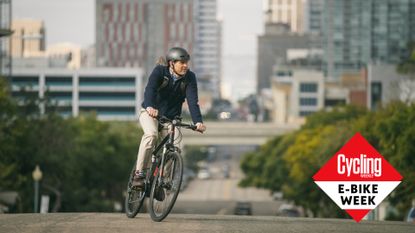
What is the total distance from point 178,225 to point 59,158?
4850 cm

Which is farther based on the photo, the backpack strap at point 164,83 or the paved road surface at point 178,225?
the backpack strap at point 164,83

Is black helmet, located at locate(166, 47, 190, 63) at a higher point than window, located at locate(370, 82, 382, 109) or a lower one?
lower

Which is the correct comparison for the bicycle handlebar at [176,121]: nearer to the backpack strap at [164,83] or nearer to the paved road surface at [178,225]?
the backpack strap at [164,83]

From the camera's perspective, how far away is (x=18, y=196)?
5834 centimetres

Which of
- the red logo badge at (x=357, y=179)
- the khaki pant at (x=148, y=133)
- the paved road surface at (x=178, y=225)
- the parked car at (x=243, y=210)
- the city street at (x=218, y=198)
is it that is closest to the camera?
the paved road surface at (x=178, y=225)

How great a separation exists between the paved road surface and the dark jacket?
145 centimetres

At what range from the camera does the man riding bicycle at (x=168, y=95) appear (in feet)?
66.2

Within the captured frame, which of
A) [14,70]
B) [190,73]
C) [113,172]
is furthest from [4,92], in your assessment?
[14,70]

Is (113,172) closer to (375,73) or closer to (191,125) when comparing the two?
(375,73)

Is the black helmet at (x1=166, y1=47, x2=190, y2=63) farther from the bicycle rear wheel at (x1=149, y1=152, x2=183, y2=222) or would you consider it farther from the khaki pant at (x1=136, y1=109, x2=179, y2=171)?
the bicycle rear wheel at (x1=149, y1=152, x2=183, y2=222)

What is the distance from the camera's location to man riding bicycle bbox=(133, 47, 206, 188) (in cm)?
2019

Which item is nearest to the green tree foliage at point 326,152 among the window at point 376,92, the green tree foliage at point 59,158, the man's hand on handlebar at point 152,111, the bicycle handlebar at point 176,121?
the green tree foliage at point 59,158

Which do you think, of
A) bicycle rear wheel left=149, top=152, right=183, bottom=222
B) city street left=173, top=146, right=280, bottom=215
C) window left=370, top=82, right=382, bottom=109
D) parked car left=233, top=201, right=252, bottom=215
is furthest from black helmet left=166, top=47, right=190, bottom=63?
window left=370, top=82, right=382, bottom=109

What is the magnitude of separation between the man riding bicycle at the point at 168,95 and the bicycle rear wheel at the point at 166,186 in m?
0.37
